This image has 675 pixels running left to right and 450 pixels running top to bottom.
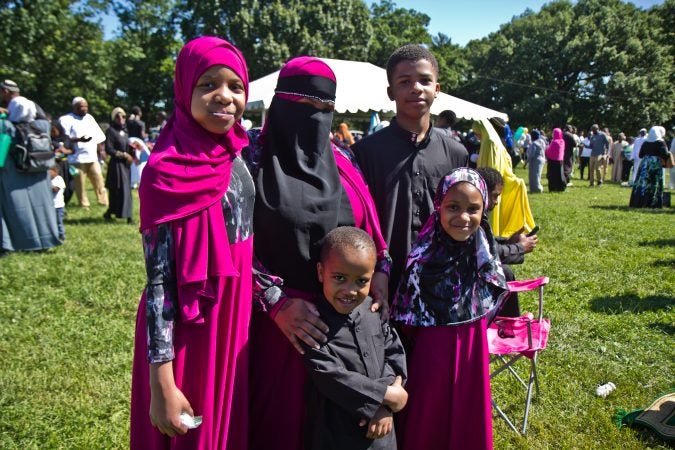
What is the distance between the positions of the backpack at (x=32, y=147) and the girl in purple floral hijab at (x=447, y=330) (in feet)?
19.3

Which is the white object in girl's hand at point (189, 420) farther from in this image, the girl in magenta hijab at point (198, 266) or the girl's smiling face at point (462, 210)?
the girl's smiling face at point (462, 210)

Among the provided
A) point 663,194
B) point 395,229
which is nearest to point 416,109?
point 395,229

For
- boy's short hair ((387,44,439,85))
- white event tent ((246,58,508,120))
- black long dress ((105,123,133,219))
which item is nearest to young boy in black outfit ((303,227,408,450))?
boy's short hair ((387,44,439,85))

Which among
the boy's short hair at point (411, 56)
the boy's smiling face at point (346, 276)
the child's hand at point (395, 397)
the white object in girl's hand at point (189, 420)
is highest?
the boy's short hair at point (411, 56)

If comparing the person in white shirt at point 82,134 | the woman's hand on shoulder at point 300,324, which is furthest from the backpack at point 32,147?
the woman's hand on shoulder at point 300,324

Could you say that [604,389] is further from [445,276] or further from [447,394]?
[445,276]

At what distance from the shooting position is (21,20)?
20547mm

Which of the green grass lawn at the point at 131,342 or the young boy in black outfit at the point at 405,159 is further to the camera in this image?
the green grass lawn at the point at 131,342

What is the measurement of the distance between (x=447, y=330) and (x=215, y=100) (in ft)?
4.72

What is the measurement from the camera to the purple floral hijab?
2385 mm

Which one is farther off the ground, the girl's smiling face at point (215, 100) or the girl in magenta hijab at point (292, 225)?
the girl's smiling face at point (215, 100)

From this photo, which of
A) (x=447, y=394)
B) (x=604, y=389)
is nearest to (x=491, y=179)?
(x=447, y=394)

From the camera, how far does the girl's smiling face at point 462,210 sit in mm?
2301

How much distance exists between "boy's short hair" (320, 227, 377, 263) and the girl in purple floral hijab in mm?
463
